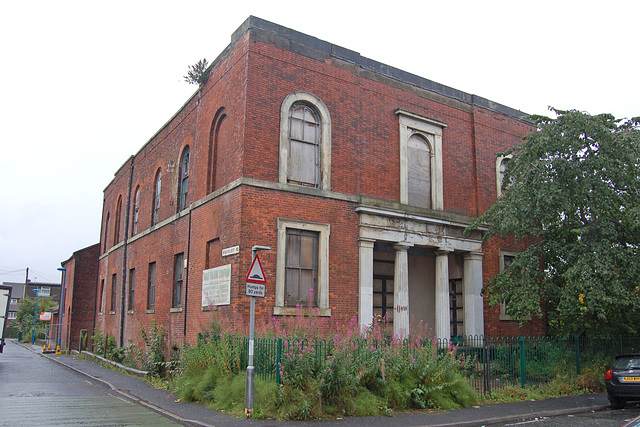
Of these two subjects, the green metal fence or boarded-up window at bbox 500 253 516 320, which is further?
boarded-up window at bbox 500 253 516 320

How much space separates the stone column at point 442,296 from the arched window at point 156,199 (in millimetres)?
11195

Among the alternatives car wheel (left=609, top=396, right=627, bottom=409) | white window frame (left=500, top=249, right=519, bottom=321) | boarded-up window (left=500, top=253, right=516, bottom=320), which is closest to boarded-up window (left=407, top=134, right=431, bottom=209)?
white window frame (left=500, top=249, right=519, bottom=321)

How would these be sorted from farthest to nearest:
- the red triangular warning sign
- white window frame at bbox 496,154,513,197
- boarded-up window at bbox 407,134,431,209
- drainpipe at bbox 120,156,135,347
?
drainpipe at bbox 120,156,135,347, white window frame at bbox 496,154,513,197, boarded-up window at bbox 407,134,431,209, the red triangular warning sign

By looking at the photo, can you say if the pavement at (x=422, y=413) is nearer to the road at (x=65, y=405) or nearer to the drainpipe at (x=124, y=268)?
the road at (x=65, y=405)

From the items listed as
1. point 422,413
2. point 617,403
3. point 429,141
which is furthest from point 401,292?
point 617,403

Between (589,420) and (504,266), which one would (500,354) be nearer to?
(589,420)

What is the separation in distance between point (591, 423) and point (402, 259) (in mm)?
7099

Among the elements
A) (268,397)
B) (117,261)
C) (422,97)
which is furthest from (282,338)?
(117,261)

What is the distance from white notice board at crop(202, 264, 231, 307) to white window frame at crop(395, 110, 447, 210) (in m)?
5.96

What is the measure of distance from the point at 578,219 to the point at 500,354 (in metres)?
5.15

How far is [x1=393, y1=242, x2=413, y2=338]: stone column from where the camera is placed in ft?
52.3

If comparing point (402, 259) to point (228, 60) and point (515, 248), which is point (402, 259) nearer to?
point (515, 248)

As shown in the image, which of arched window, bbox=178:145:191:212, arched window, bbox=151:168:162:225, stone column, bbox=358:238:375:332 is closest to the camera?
stone column, bbox=358:238:375:332

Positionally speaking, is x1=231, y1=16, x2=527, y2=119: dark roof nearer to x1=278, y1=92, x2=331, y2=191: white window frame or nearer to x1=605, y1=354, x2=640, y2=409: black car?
x1=278, y1=92, x2=331, y2=191: white window frame
